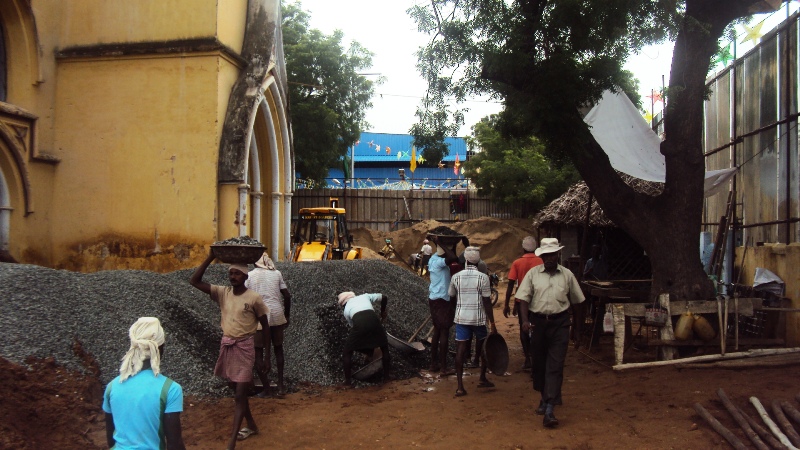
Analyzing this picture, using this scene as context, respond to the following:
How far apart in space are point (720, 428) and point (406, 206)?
2323 cm

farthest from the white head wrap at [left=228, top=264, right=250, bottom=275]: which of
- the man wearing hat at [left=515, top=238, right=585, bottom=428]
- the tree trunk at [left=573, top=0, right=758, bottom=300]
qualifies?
the tree trunk at [left=573, top=0, right=758, bottom=300]

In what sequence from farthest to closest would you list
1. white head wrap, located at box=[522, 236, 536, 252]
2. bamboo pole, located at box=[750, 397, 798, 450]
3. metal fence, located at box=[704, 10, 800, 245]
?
metal fence, located at box=[704, 10, 800, 245] < white head wrap, located at box=[522, 236, 536, 252] < bamboo pole, located at box=[750, 397, 798, 450]

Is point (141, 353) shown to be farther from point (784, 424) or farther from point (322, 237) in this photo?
point (322, 237)

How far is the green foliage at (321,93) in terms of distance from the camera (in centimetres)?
2672

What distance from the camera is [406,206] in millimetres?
29094

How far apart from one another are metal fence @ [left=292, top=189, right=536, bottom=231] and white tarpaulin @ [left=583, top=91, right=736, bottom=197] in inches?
626

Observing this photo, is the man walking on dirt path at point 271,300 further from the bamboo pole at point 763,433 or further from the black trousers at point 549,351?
the bamboo pole at point 763,433

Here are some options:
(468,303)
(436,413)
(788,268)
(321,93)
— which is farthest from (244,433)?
(321,93)

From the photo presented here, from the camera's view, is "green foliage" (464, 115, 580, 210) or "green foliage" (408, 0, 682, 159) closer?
Result: "green foliage" (408, 0, 682, 159)

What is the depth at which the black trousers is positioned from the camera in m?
6.65

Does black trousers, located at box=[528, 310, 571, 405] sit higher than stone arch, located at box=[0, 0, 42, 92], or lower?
lower

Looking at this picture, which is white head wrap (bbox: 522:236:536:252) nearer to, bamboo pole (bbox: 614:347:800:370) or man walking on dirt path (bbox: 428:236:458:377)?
man walking on dirt path (bbox: 428:236:458:377)

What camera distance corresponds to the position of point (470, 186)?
1190 inches

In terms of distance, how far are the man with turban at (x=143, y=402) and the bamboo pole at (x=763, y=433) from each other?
4883 mm
